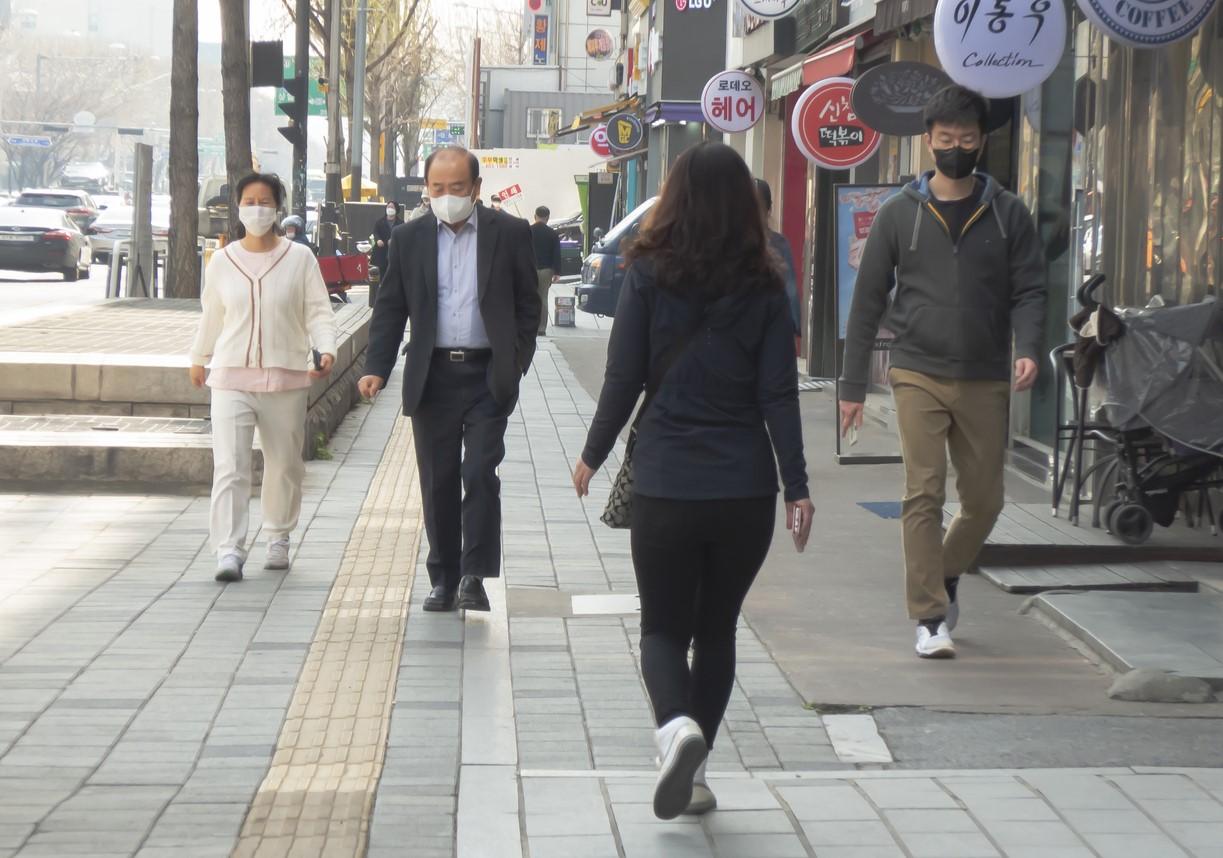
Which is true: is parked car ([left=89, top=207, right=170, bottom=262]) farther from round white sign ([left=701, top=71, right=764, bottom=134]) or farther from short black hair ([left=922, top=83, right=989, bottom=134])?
short black hair ([left=922, top=83, right=989, bottom=134])

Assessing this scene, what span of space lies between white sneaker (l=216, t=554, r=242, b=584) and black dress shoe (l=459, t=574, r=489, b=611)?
1.19 m

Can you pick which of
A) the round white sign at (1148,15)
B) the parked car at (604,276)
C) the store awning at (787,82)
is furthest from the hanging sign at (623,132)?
the round white sign at (1148,15)

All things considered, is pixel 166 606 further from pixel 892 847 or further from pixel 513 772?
pixel 892 847

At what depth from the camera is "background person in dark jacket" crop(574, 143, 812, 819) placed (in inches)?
177

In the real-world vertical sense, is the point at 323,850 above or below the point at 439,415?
below

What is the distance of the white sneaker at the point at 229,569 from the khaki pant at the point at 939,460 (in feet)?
9.31

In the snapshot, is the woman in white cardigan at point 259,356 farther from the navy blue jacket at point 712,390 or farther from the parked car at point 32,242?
the parked car at point 32,242

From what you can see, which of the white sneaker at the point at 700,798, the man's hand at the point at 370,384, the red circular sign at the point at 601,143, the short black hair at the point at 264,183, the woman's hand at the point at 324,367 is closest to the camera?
the white sneaker at the point at 700,798

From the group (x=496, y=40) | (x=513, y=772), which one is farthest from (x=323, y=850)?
(x=496, y=40)

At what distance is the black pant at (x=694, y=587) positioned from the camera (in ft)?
14.9

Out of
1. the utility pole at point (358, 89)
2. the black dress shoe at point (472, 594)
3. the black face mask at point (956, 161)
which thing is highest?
the utility pole at point (358, 89)

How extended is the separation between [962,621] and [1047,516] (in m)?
1.96

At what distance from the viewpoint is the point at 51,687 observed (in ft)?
19.5

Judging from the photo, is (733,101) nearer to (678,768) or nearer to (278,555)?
(278,555)
